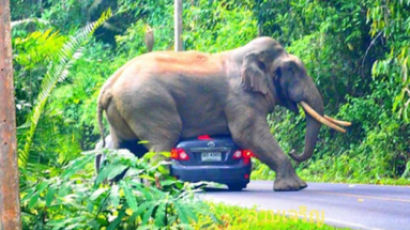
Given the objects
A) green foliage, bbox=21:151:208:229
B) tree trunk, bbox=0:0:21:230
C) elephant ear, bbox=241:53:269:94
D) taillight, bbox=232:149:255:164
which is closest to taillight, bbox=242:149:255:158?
taillight, bbox=232:149:255:164

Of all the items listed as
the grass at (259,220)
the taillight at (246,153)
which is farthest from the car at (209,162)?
the grass at (259,220)

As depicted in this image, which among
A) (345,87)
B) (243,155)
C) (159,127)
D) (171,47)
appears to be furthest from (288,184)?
(171,47)

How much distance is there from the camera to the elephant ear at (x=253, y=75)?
72.7ft

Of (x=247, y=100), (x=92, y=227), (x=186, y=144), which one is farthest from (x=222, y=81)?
(x=92, y=227)

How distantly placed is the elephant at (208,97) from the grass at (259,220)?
262 inches

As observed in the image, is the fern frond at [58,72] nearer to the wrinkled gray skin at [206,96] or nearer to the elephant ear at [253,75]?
the wrinkled gray skin at [206,96]

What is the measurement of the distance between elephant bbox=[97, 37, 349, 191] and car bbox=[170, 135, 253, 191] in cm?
119

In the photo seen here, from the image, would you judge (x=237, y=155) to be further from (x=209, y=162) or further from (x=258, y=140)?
(x=258, y=140)

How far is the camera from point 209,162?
20359 mm

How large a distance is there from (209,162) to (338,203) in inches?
135

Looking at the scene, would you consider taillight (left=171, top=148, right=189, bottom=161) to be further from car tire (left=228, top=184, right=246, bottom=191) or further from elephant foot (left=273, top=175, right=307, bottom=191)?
elephant foot (left=273, top=175, right=307, bottom=191)

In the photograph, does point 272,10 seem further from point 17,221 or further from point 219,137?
point 17,221

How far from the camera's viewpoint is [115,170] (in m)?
10.8

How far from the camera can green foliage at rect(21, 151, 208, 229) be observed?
1059 cm
